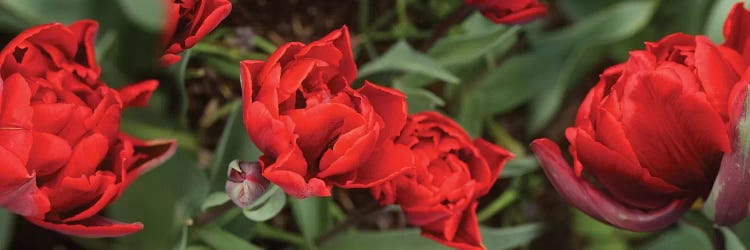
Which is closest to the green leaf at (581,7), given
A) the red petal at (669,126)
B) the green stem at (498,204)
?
the green stem at (498,204)

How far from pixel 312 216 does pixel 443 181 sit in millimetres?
170

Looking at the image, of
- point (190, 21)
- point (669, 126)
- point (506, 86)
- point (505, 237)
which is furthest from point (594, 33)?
Answer: point (190, 21)

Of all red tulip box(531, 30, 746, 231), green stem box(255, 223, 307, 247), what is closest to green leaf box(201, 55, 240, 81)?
green stem box(255, 223, 307, 247)

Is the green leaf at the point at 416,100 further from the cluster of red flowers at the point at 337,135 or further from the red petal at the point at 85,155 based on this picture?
the red petal at the point at 85,155

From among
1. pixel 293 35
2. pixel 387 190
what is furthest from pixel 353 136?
pixel 293 35

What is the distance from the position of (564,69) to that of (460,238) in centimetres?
29

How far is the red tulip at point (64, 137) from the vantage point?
354 mm

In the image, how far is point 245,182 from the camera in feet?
1.27

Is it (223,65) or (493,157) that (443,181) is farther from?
(223,65)

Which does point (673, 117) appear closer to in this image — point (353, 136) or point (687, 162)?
point (687, 162)

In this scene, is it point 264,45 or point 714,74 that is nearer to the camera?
point 714,74

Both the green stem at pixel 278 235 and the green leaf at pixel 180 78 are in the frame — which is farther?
the green stem at pixel 278 235

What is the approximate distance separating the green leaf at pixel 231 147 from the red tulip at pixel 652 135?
15cm

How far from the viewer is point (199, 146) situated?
2.07 feet
